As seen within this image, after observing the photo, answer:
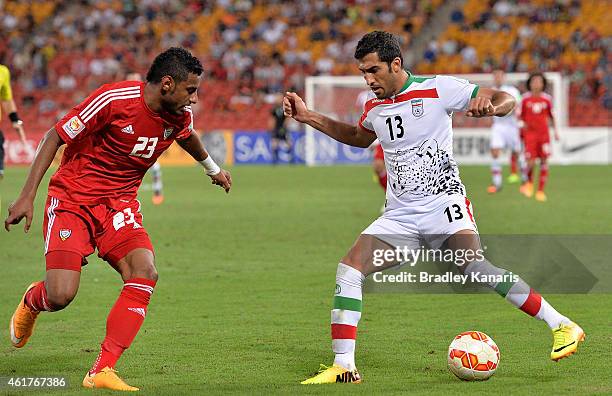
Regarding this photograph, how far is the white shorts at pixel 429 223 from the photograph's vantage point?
6.59m

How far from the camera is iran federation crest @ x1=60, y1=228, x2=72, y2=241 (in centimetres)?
646

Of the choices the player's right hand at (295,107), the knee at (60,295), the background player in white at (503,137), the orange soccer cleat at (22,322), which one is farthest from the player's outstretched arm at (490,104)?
the background player in white at (503,137)

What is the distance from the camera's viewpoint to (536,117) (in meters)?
20.9

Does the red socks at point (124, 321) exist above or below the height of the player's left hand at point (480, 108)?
below

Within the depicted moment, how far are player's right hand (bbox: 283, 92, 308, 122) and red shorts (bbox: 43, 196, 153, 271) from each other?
1209 millimetres

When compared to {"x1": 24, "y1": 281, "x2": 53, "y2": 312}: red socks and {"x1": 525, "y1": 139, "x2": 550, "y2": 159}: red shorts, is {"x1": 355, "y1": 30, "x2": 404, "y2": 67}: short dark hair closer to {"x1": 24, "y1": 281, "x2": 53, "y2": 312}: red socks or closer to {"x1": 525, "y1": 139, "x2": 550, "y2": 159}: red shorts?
{"x1": 24, "y1": 281, "x2": 53, "y2": 312}: red socks

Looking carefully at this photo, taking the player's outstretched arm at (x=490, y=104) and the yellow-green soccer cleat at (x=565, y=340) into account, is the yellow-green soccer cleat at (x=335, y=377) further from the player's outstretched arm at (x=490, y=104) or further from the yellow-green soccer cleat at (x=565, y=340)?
the player's outstretched arm at (x=490, y=104)

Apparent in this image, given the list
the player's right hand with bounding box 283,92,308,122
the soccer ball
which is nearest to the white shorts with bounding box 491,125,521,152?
the player's right hand with bounding box 283,92,308,122

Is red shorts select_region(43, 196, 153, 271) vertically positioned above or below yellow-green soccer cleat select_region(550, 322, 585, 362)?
above

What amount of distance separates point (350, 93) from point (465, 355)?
2786 cm

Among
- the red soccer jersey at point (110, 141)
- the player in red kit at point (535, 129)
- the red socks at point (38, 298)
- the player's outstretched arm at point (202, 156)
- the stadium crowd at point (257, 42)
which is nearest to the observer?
the red soccer jersey at point (110, 141)

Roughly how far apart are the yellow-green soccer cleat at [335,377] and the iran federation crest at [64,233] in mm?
1643

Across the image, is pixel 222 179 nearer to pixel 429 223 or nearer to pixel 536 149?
pixel 429 223

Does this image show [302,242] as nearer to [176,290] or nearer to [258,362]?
[176,290]
